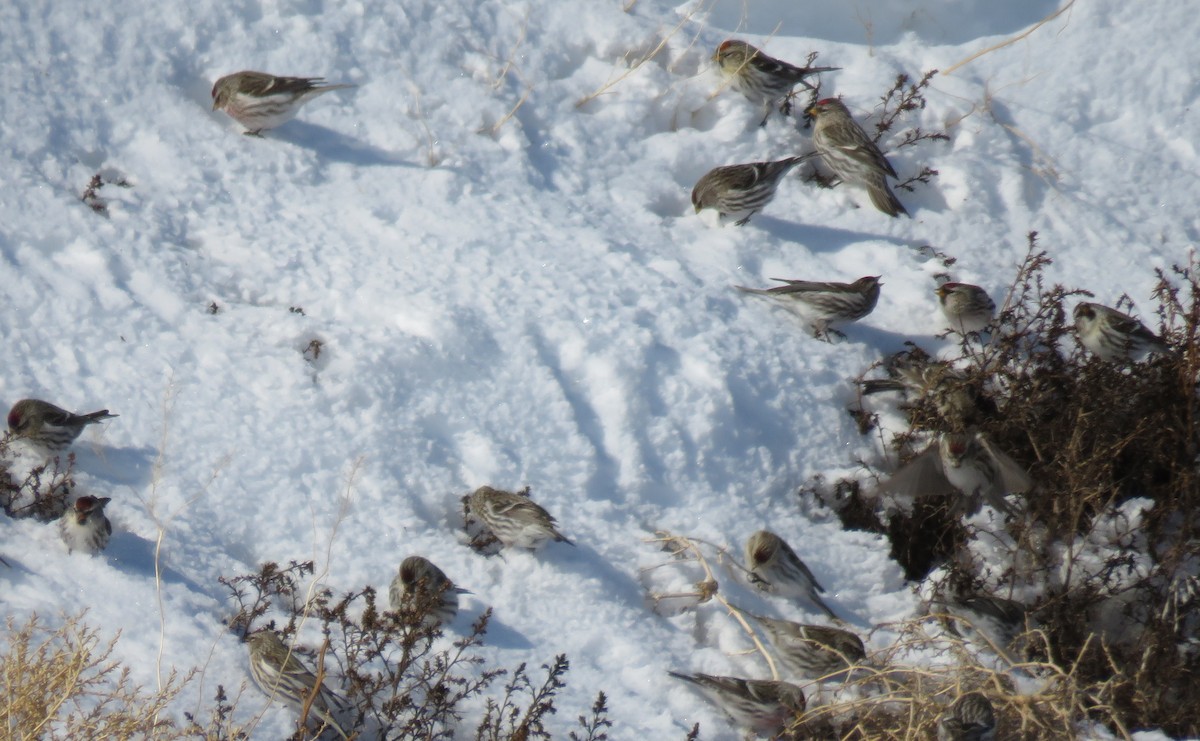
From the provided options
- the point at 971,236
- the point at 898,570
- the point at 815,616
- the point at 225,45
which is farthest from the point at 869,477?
the point at 225,45

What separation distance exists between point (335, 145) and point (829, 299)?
10.0 feet

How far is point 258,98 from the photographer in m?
6.61

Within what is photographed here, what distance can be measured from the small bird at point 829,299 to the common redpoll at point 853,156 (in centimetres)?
103

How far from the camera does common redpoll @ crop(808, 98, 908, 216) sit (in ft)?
24.4

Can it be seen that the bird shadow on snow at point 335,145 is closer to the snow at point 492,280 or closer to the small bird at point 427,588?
the snow at point 492,280

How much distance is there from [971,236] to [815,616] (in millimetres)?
3241

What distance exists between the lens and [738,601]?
527cm

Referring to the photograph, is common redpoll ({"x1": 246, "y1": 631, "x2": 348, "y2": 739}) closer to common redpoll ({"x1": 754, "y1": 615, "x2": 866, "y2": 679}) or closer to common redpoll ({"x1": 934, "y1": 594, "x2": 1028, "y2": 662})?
common redpoll ({"x1": 754, "y1": 615, "x2": 866, "y2": 679})

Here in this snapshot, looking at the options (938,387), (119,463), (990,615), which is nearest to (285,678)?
(119,463)

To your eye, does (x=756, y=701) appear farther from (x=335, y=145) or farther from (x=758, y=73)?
(x=758, y=73)

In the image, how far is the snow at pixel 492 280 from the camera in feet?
16.4

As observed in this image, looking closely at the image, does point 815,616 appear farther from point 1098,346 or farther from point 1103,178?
point 1103,178

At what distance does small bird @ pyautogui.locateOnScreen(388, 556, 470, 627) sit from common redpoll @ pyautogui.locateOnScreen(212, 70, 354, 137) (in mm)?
3087

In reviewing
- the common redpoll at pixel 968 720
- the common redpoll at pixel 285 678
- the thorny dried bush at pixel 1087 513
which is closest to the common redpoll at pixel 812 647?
the common redpoll at pixel 968 720
